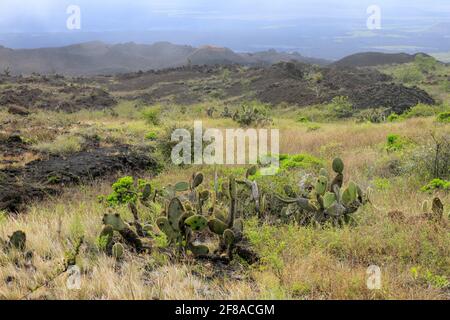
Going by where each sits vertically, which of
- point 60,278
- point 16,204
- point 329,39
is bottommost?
point 16,204

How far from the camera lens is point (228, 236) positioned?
14.1 feet

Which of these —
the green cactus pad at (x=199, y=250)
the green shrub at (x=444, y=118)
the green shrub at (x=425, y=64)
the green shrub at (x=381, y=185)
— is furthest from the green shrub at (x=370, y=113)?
the green shrub at (x=425, y=64)

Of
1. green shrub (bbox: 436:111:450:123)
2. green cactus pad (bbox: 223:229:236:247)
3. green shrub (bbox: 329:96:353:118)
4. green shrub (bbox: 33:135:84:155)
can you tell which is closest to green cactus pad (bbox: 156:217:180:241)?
green cactus pad (bbox: 223:229:236:247)

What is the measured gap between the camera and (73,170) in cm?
1030

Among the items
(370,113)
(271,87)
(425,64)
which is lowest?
(370,113)

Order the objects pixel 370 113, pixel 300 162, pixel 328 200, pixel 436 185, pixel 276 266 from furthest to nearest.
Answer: pixel 370 113 < pixel 300 162 < pixel 436 185 < pixel 328 200 < pixel 276 266

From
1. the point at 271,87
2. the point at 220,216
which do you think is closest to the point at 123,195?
the point at 220,216

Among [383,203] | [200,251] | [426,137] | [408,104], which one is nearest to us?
[200,251]

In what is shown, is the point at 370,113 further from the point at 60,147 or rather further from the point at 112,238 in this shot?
the point at 112,238

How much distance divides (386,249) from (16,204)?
595 cm

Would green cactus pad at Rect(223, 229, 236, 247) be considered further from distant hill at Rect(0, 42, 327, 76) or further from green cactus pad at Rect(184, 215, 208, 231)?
distant hill at Rect(0, 42, 327, 76)

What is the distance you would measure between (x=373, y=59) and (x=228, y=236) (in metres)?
93.5
